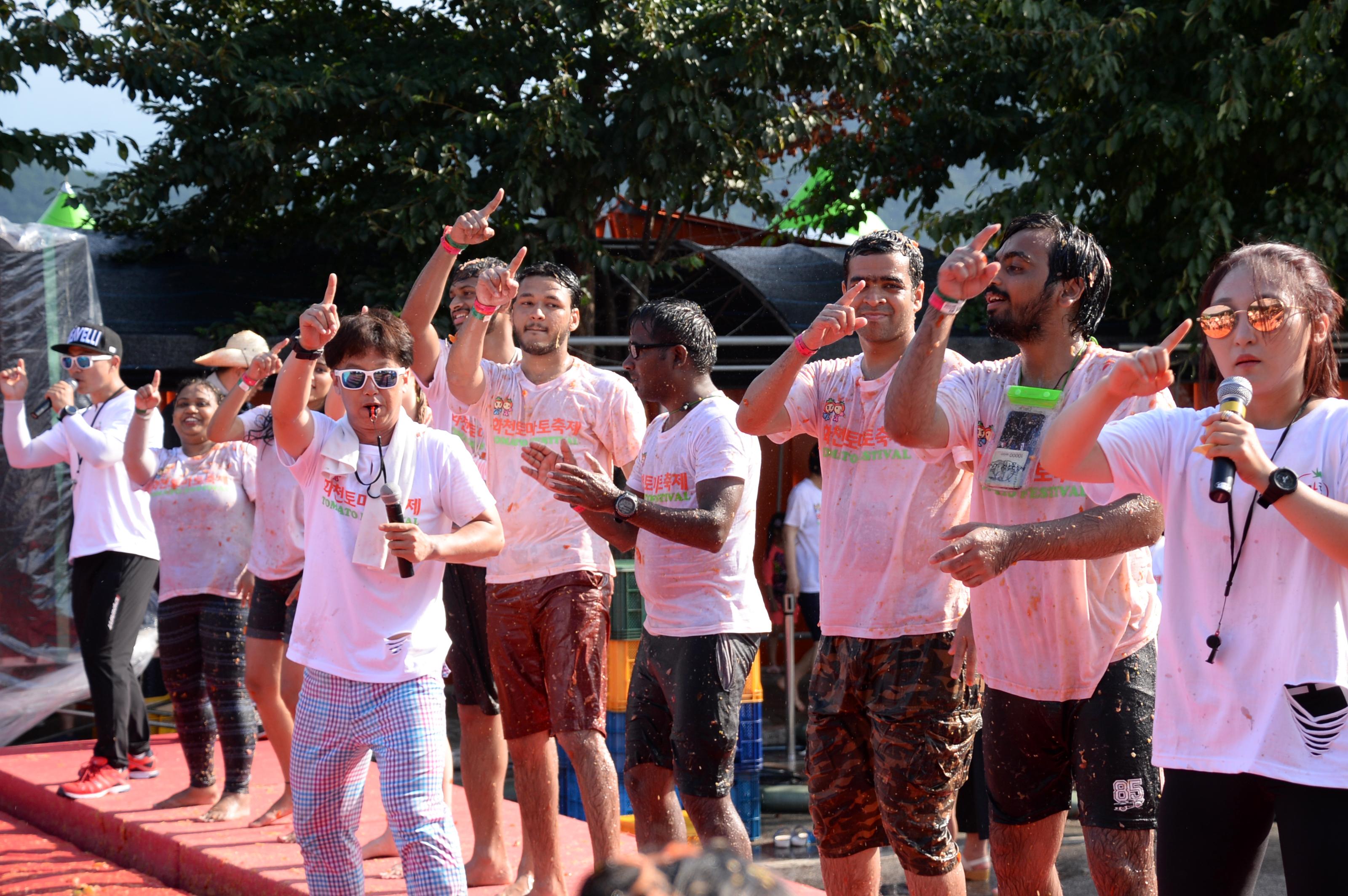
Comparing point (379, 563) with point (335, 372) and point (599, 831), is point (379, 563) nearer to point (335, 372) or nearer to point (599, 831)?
point (335, 372)

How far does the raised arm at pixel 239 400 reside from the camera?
560cm

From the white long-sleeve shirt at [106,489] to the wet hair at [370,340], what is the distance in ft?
10.6

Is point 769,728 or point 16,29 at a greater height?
point 16,29

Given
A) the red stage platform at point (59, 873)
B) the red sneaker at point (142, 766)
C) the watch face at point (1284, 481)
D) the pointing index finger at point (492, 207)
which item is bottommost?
the red stage platform at point (59, 873)

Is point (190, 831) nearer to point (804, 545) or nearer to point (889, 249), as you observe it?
point (889, 249)

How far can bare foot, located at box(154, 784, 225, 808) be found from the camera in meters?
6.71

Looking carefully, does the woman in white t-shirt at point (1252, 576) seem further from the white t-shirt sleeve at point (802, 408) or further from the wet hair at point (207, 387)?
the wet hair at point (207, 387)

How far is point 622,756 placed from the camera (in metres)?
6.68

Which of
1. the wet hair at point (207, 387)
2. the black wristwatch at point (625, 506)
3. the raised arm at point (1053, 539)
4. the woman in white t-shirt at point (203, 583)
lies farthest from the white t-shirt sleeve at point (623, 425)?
the wet hair at point (207, 387)

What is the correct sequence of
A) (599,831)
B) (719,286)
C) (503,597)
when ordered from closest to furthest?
(599,831) → (503,597) → (719,286)

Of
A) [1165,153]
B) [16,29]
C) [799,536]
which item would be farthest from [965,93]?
[16,29]

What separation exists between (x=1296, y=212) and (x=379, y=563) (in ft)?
28.0

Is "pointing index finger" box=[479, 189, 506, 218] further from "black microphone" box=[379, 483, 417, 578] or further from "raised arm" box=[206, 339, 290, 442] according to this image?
"black microphone" box=[379, 483, 417, 578]

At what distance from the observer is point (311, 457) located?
4137 mm
